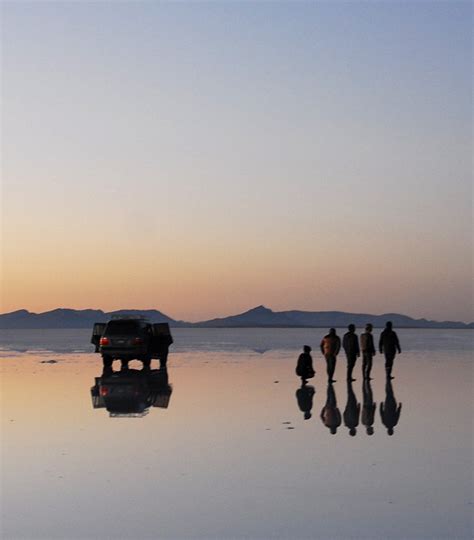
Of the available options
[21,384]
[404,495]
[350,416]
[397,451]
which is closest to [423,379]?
[350,416]

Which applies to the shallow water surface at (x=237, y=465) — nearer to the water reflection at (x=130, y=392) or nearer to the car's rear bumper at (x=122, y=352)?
the water reflection at (x=130, y=392)

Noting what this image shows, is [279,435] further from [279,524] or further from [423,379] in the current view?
[423,379]

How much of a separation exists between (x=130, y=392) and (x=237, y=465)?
11364mm

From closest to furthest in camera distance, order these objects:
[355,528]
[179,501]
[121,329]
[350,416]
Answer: [355,528], [179,501], [350,416], [121,329]

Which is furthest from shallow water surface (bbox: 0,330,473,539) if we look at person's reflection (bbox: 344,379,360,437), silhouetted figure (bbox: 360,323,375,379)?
silhouetted figure (bbox: 360,323,375,379)

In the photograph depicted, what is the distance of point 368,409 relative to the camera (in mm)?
17406

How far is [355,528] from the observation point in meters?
7.89

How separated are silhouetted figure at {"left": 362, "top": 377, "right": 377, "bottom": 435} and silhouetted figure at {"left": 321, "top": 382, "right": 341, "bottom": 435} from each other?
1.60 ft

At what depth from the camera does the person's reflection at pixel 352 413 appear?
14742 mm

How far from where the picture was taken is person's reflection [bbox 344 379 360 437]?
1474 cm

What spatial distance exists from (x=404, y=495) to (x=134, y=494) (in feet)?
9.38

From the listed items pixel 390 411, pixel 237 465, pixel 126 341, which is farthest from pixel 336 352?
pixel 237 465

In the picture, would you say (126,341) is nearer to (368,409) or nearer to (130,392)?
(130,392)

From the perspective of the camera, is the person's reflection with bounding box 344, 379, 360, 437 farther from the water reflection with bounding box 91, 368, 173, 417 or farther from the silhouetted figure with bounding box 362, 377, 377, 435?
the water reflection with bounding box 91, 368, 173, 417
